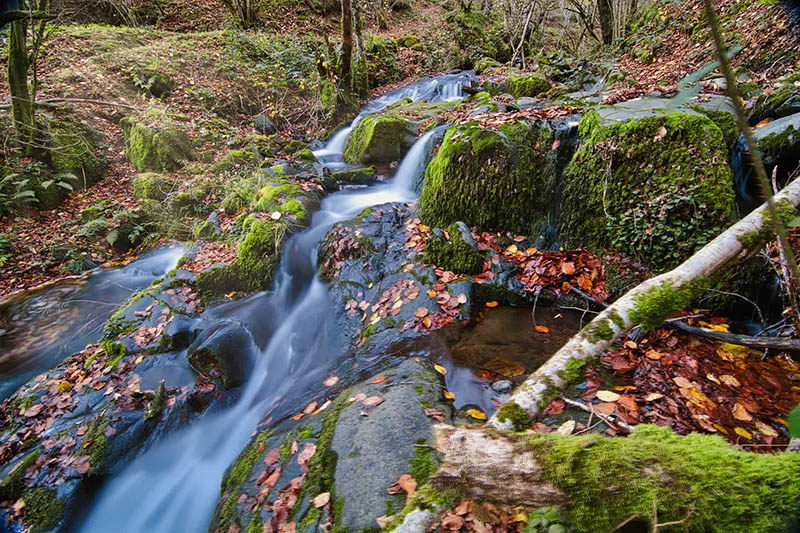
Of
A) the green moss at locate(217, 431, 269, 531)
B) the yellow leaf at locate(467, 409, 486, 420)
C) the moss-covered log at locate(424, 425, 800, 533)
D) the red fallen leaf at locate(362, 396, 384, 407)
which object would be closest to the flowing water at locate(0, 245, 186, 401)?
the green moss at locate(217, 431, 269, 531)

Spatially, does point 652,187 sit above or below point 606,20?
below

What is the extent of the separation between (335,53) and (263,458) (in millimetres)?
12595

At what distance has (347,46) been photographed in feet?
36.6

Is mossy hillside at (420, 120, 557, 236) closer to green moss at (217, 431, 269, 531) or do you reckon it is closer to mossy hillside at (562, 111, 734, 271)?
mossy hillside at (562, 111, 734, 271)

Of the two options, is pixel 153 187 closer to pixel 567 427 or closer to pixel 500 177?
pixel 500 177

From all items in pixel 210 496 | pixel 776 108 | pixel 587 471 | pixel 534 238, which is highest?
pixel 776 108

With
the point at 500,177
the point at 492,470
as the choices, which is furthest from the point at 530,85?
the point at 492,470

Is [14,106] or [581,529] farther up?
[14,106]

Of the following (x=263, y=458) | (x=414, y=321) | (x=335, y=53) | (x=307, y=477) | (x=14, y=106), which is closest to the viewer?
(x=307, y=477)

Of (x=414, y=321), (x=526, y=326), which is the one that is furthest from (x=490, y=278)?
(x=414, y=321)

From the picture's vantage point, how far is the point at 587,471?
1654 millimetres

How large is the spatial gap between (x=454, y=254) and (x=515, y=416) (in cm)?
295

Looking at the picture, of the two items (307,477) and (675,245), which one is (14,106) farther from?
(675,245)

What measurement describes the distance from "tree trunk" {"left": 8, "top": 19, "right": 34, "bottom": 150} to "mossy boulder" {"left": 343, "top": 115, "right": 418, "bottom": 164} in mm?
7327
